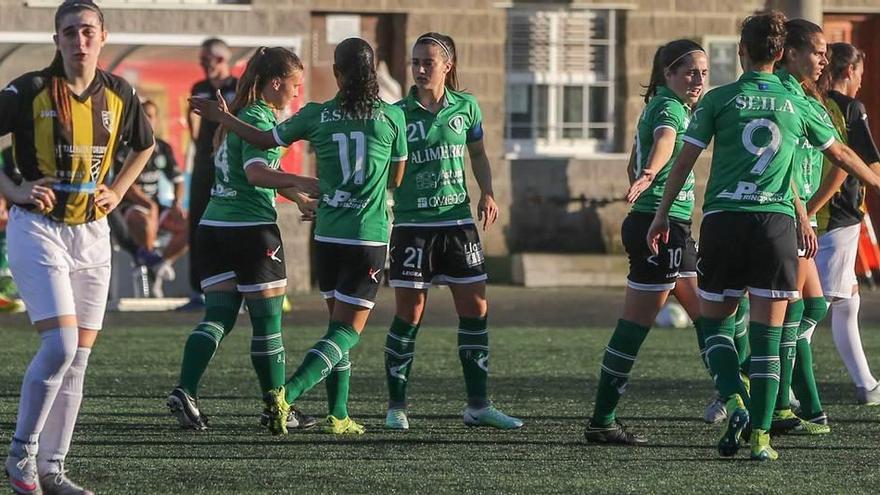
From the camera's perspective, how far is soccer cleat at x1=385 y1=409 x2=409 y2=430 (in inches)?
353

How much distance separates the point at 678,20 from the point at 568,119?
1.66 m

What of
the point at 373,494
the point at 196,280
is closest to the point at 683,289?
the point at 373,494

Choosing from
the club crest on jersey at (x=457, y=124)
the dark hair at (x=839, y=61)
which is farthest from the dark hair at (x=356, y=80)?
the dark hair at (x=839, y=61)

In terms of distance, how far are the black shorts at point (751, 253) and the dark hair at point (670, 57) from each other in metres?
0.98

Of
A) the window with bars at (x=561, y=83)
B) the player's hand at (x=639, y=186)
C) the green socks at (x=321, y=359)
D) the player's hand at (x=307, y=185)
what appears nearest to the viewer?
the player's hand at (x=639, y=186)

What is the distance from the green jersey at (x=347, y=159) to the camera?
27.5 ft

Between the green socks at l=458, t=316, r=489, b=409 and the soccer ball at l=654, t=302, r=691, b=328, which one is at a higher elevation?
the green socks at l=458, t=316, r=489, b=409

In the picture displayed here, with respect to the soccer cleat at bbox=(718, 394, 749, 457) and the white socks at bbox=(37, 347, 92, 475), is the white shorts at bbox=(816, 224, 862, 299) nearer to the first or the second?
the soccer cleat at bbox=(718, 394, 749, 457)

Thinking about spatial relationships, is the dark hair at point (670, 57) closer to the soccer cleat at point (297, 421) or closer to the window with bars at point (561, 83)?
the soccer cleat at point (297, 421)

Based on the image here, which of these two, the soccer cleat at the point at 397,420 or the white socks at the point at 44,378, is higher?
the white socks at the point at 44,378

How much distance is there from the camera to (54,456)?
22.4 feet

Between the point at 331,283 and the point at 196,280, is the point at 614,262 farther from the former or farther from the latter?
the point at 331,283

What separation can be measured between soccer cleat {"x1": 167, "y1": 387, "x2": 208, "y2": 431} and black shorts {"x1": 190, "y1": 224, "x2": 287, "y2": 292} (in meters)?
0.60

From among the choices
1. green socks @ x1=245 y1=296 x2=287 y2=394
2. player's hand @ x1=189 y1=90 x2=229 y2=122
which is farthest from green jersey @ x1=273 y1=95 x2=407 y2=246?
green socks @ x1=245 y1=296 x2=287 y2=394
